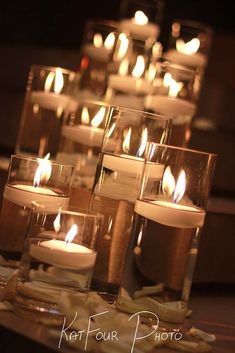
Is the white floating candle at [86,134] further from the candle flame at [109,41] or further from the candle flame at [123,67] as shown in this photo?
the candle flame at [109,41]

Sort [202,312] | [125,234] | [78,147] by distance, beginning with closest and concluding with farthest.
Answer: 1. [125,234]
2. [202,312]
3. [78,147]

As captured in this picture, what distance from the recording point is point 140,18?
2561 mm

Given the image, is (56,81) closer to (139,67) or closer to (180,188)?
(139,67)

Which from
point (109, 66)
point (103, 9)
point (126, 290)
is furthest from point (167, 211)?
point (103, 9)

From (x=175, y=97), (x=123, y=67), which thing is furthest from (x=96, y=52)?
(x=175, y=97)

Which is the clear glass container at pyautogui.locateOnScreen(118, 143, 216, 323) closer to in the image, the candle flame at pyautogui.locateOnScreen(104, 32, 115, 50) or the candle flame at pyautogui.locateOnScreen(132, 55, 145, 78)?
the candle flame at pyautogui.locateOnScreen(132, 55, 145, 78)

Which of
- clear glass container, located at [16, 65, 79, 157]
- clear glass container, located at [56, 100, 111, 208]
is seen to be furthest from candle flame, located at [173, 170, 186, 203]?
clear glass container, located at [16, 65, 79, 157]

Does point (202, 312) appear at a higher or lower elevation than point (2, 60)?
lower

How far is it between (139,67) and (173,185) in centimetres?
83

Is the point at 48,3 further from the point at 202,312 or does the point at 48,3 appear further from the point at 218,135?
the point at 202,312

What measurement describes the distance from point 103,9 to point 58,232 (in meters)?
3.34

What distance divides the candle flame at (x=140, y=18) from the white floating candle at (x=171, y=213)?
138 centimetres

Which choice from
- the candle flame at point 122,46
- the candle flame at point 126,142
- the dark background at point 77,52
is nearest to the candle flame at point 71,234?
the candle flame at point 126,142

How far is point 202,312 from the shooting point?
1.48 m
